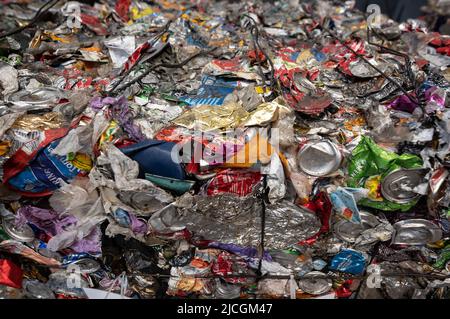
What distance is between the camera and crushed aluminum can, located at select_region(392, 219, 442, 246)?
1427 millimetres

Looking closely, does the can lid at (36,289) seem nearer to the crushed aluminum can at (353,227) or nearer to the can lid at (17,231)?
the can lid at (17,231)

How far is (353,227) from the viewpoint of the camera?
1.42 m

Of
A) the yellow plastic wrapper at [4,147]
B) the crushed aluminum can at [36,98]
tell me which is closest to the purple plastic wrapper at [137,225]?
the yellow plastic wrapper at [4,147]

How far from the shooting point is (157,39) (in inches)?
79.6

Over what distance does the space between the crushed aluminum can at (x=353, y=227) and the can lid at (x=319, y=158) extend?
240mm

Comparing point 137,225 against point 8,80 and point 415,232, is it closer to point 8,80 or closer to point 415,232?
point 8,80

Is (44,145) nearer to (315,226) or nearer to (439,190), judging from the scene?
(315,226)

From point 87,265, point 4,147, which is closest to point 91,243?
point 87,265

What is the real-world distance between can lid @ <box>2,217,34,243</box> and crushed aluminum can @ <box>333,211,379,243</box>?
1.26 meters

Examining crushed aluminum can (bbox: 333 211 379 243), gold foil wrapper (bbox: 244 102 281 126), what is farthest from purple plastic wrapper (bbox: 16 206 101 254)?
crushed aluminum can (bbox: 333 211 379 243)

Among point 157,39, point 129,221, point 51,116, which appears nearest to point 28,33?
point 157,39

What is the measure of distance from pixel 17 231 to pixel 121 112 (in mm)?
663

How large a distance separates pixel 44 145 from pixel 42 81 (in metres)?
0.63

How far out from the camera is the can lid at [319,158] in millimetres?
1312
